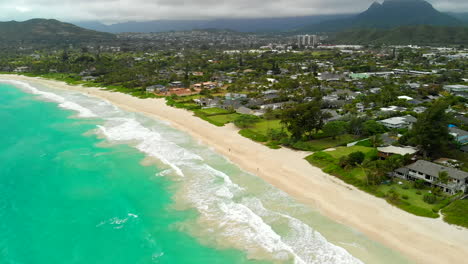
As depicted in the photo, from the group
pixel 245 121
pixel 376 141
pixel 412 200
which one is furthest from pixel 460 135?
pixel 245 121

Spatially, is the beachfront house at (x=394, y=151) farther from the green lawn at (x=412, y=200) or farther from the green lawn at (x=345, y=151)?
the green lawn at (x=412, y=200)

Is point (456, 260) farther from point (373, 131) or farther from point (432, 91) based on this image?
point (432, 91)

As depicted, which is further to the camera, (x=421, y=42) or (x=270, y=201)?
(x=421, y=42)

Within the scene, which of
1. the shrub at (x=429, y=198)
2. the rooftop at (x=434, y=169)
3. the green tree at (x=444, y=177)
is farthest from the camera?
the rooftop at (x=434, y=169)

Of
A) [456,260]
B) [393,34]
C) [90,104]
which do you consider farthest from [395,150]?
[393,34]

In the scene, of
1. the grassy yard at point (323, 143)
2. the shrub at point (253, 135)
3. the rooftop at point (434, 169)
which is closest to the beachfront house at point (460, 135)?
the grassy yard at point (323, 143)

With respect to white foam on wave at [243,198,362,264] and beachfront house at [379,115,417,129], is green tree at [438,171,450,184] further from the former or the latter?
beachfront house at [379,115,417,129]
